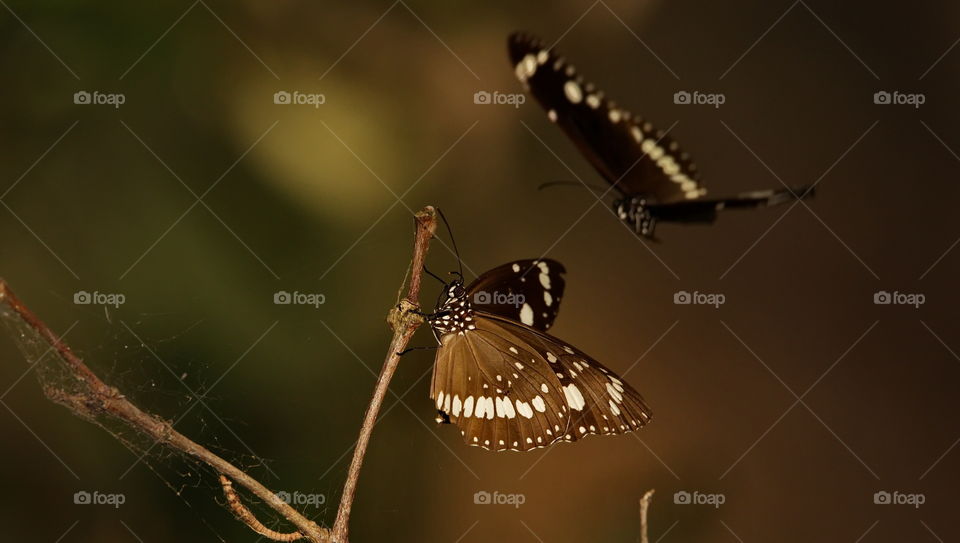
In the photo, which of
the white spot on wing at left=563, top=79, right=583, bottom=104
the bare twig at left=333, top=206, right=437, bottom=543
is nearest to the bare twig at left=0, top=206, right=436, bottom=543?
the bare twig at left=333, top=206, right=437, bottom=543

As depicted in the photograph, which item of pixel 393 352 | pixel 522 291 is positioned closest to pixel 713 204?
pixel 522 291

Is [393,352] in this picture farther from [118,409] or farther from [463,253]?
[463,253]

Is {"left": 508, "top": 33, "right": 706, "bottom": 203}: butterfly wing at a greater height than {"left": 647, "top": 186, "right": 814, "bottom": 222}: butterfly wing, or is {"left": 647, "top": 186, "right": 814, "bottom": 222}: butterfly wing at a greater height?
{"left": 508, "top": 33, "right": 706, "bottom": 203}: butterfly wing

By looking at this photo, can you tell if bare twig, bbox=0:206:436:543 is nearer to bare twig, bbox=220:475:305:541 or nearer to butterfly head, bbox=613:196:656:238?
bare twig, bbox=220:475:305:541

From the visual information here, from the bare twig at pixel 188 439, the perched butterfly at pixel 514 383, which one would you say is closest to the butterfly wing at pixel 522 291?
the perched butterfly at pixel 514 383

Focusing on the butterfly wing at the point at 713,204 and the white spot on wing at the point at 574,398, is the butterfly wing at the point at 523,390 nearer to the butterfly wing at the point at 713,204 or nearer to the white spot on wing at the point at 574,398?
the white spot on wing at the point at 574,398

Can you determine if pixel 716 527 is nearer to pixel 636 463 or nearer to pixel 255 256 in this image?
pixel 636 463

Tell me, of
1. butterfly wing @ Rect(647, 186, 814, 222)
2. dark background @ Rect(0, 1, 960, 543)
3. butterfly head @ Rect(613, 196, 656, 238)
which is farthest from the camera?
dark background @ Rect(0, 1, 960, 543)

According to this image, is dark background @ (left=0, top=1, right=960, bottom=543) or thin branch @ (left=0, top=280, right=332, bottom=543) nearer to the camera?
thin branch @ (left=0, top=280, right=332, bottom=543)
